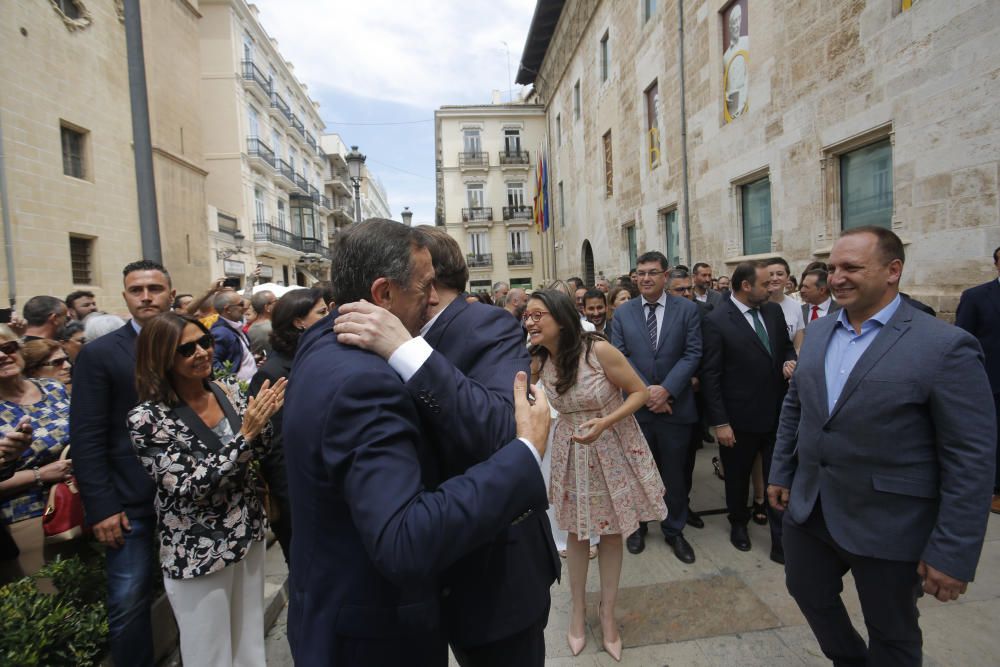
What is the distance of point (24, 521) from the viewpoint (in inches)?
101

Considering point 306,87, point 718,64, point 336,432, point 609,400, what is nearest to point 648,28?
point 718,64

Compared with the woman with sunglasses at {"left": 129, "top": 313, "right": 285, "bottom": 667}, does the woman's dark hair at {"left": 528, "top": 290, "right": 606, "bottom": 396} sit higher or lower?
higher

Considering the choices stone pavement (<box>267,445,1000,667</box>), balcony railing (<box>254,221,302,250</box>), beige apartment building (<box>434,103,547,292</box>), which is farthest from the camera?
beige apartment building (<box>434,103,547,292</box>)

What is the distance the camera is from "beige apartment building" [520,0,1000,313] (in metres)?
4.98

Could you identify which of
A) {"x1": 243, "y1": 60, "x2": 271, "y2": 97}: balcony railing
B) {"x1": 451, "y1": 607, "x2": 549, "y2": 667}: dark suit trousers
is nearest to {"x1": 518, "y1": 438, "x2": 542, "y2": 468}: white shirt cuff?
{"x1": 451, "y1": 607, "x2": 549, "y2": 667}: dark suit trousers

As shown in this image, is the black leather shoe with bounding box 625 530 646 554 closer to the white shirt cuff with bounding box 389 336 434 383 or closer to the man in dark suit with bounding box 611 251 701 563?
the man in dark suit with bounding box 611 251 701 563

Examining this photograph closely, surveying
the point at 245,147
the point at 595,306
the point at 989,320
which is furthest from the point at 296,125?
the point at 989,320

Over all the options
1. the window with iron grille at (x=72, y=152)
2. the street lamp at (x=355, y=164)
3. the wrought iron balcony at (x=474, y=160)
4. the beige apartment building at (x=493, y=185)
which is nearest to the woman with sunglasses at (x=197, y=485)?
the street lamp at (x=355, y=164)

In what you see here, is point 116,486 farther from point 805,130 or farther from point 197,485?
point 805,130

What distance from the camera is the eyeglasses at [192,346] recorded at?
234 cm

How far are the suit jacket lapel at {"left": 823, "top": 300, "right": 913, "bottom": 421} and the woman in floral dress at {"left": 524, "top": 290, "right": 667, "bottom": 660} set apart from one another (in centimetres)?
112

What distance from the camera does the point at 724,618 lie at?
9.80 ft

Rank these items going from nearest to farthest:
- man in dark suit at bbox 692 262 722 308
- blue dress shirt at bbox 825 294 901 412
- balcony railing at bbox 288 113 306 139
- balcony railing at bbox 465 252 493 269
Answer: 1. blue dress shirt at bbox 825 294 901 412
2. man in dark suit at bbox 692 262 722 308
3. balcony railing at bbox 288 113 306 139
4. balcony railing at bbox 465 252 493 269

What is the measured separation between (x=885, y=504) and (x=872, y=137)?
19.5 feet
